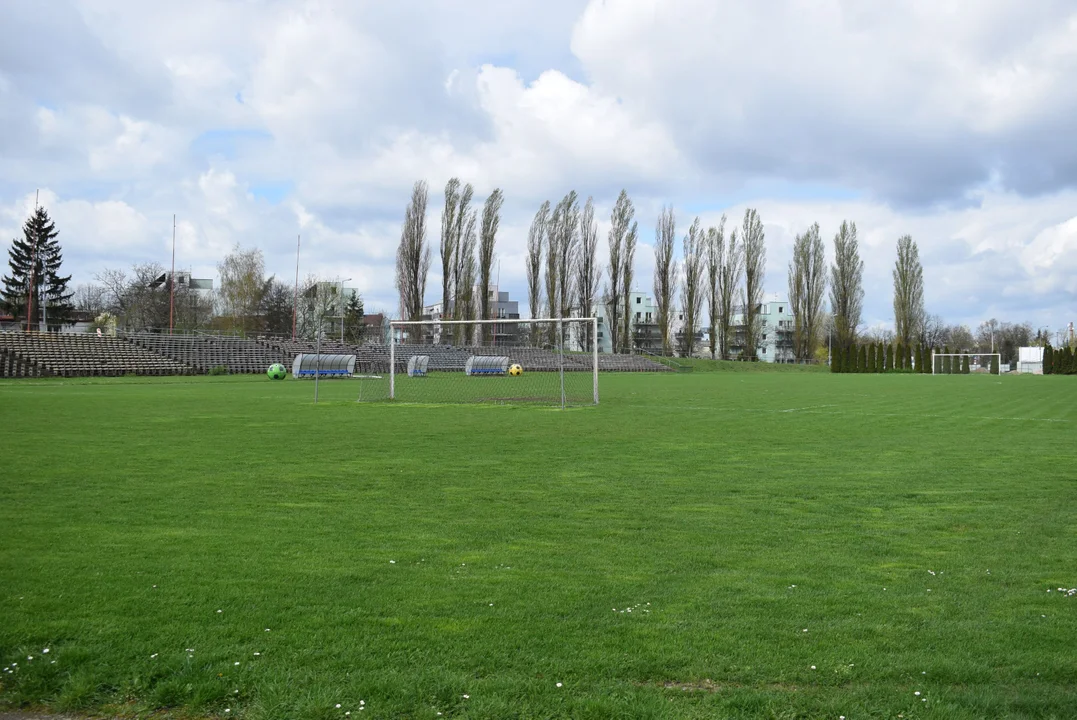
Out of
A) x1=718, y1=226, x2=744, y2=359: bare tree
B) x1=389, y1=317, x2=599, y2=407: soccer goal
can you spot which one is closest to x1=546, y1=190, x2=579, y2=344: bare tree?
x1=718, y1=226, x2=744, y2=359: bare tree

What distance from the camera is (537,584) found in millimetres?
5527

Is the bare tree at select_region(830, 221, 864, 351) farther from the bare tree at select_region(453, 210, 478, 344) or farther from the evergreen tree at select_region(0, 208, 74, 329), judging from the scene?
the evergreen tree at select_region(0, 208, 74, 329)

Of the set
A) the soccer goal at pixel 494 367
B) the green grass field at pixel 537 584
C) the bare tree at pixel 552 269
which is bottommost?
the green grass field at pixel 537 584

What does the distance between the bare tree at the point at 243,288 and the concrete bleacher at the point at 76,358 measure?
27.1 m

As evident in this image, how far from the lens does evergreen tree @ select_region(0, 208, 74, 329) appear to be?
72.6 m

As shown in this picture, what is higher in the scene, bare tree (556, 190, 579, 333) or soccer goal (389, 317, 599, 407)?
bare tree (556, 190, 579, 333)

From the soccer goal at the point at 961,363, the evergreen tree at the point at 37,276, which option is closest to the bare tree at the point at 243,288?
the evergreen tree at the point at 37,276

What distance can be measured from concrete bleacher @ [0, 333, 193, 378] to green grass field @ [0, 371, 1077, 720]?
120ft

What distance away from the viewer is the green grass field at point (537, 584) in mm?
→ 3896

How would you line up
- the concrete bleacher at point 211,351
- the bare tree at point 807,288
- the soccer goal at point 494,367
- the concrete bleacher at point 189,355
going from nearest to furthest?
the soccer goal at point 494,367, the concrete bleacher at point 189,355, the concrete bleacher at point 211,351, the bare tree at point 807,288

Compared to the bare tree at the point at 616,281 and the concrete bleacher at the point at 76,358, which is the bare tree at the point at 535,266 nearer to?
the bare tree at the point at 616,281

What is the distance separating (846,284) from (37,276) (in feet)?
250

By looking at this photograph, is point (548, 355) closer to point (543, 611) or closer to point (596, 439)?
point (596, 439)

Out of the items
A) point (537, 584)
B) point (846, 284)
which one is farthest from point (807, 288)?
point (537, 584)
